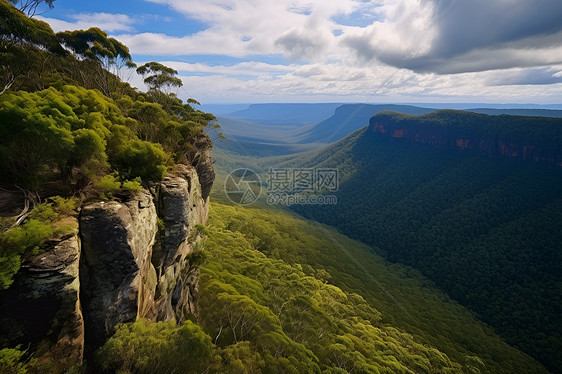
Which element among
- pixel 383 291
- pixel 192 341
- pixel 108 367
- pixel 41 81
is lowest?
pixel 383 291

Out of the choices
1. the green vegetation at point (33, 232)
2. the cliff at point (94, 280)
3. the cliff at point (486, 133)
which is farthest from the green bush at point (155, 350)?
the cliff at point (486, 133)

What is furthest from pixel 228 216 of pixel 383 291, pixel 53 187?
pixel 53 187

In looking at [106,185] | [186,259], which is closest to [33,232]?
[106,185]

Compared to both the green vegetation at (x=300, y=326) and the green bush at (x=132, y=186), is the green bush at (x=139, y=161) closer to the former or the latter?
the green bush at (x=132, y=186)

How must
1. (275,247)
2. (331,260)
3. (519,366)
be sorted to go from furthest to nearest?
(331,260)
(275,247)
(519,366)

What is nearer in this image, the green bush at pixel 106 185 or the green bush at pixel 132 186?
the green bush at pixel 106 185

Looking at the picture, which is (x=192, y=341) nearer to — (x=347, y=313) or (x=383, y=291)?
(x=347, y=313)

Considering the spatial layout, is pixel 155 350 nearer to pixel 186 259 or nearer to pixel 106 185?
pixel 106 185
